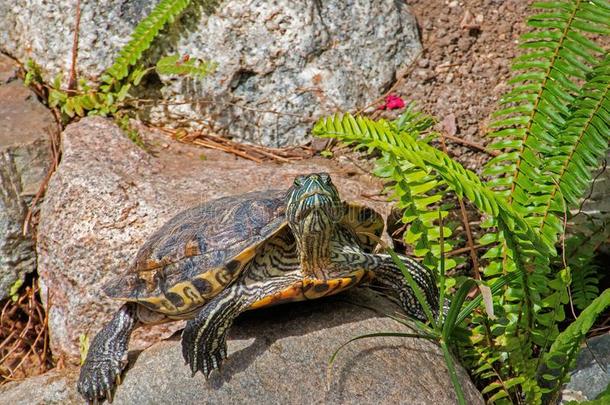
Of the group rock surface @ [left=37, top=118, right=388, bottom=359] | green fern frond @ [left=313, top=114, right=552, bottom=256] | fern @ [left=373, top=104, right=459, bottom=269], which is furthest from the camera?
rock surface @ [left=37, top=118, right=388, bottom=359]

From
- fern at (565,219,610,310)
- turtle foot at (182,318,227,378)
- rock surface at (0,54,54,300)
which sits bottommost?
rock surface at (0,54,54,300)

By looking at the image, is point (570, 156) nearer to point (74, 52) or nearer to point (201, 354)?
point (201, 354)

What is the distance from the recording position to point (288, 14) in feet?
19.3

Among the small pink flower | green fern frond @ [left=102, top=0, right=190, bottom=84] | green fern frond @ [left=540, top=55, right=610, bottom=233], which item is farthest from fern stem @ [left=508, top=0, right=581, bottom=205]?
green fern frond @ [left=102, top=0, right=190, bottom=84]

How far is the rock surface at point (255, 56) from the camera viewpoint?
5.92 m

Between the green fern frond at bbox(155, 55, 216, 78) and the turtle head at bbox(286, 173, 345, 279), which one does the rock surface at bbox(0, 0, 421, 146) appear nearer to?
the green fern frond at bbox(155, 55, 216, 78)

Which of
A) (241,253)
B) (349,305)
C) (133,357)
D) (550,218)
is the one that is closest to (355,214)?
(349,305)

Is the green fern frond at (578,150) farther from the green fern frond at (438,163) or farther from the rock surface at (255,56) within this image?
the rock surface at (255,56)

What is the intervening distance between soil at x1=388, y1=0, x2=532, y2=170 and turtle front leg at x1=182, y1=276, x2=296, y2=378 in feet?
7.81

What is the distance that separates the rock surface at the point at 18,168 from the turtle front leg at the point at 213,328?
2.31 m

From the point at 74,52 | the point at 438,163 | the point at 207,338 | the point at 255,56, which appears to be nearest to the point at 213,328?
the point at 207,338

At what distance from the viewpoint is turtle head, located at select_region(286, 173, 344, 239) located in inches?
144

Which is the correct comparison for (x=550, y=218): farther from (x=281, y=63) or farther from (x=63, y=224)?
(x=63, y=224)

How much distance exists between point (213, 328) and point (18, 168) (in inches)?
107
